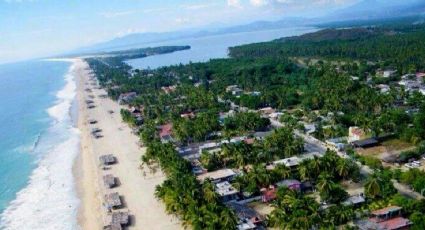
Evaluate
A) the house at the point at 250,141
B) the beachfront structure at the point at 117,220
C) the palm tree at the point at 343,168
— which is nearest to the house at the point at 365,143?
the palm tree at the point at 343,168

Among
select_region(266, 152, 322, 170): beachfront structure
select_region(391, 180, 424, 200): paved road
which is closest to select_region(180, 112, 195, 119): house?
select_region(266, 152, 322, 170): beachfront structure

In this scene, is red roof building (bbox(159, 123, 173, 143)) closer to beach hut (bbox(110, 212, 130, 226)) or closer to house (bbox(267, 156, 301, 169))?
house (bbox(267, 156, 301, 169))

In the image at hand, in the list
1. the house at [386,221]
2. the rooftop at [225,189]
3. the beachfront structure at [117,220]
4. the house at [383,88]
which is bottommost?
the beachfront structure at [117,220]

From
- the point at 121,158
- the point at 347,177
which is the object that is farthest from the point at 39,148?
the point at 347,177

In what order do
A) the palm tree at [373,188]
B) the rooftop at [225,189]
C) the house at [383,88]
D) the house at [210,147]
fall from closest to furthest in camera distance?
the palm tree at [373,188] < the rooftop at [225,189] < the house at [210,147] < the house at [383,88]

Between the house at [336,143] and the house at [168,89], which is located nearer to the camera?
the house at [336,143]

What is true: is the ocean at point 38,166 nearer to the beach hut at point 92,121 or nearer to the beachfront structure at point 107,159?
the beach hut at point 92,121
